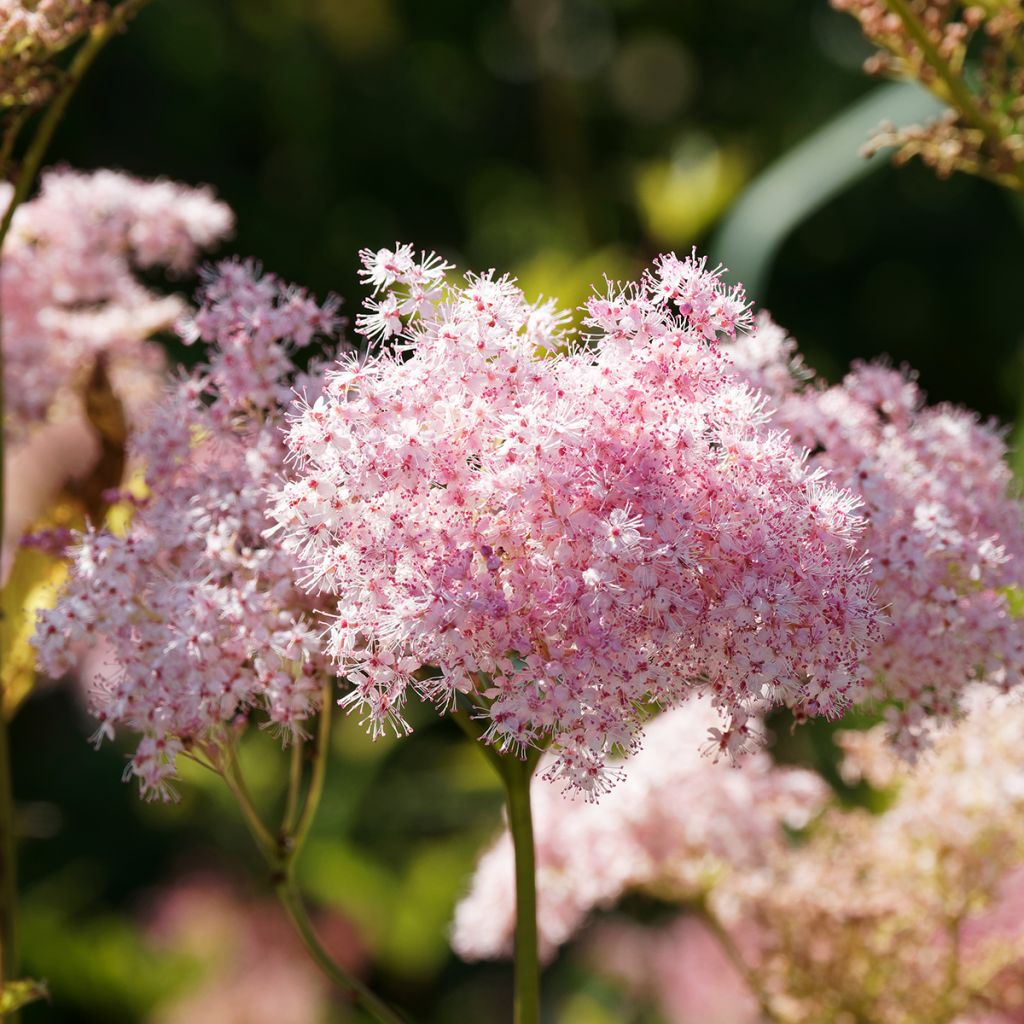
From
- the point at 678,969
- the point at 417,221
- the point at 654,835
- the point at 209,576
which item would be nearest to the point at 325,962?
the point at 209,576

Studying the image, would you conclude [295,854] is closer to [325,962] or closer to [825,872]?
[325,962]

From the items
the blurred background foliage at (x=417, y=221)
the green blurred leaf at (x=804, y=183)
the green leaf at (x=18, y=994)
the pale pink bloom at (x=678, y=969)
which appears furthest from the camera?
the blurred background foliage at (x=417, y=221)

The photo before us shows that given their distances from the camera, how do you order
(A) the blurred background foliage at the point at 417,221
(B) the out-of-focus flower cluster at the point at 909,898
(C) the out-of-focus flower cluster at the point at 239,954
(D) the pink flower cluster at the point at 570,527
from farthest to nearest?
(A) the blurred background foliage at the point at 417,221, (C) the out-of-focus flower cluster at the point at 239,954, (B) the out-of-focus flower cluster at the point at 909,898, (D) the pink flower cluster at the point at 570,527

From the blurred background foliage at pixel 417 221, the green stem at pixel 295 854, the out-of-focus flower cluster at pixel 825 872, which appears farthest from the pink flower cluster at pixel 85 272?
the blurred background foliage at pixel 417 221

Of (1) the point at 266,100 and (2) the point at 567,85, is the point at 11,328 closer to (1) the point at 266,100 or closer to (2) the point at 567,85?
(2) the point at 567,85

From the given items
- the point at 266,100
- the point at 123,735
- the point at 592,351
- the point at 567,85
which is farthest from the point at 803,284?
the point at 592,351

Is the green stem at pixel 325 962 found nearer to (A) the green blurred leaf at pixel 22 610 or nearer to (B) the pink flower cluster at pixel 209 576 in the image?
(B) the pink flower cluster at pixel 209 576
